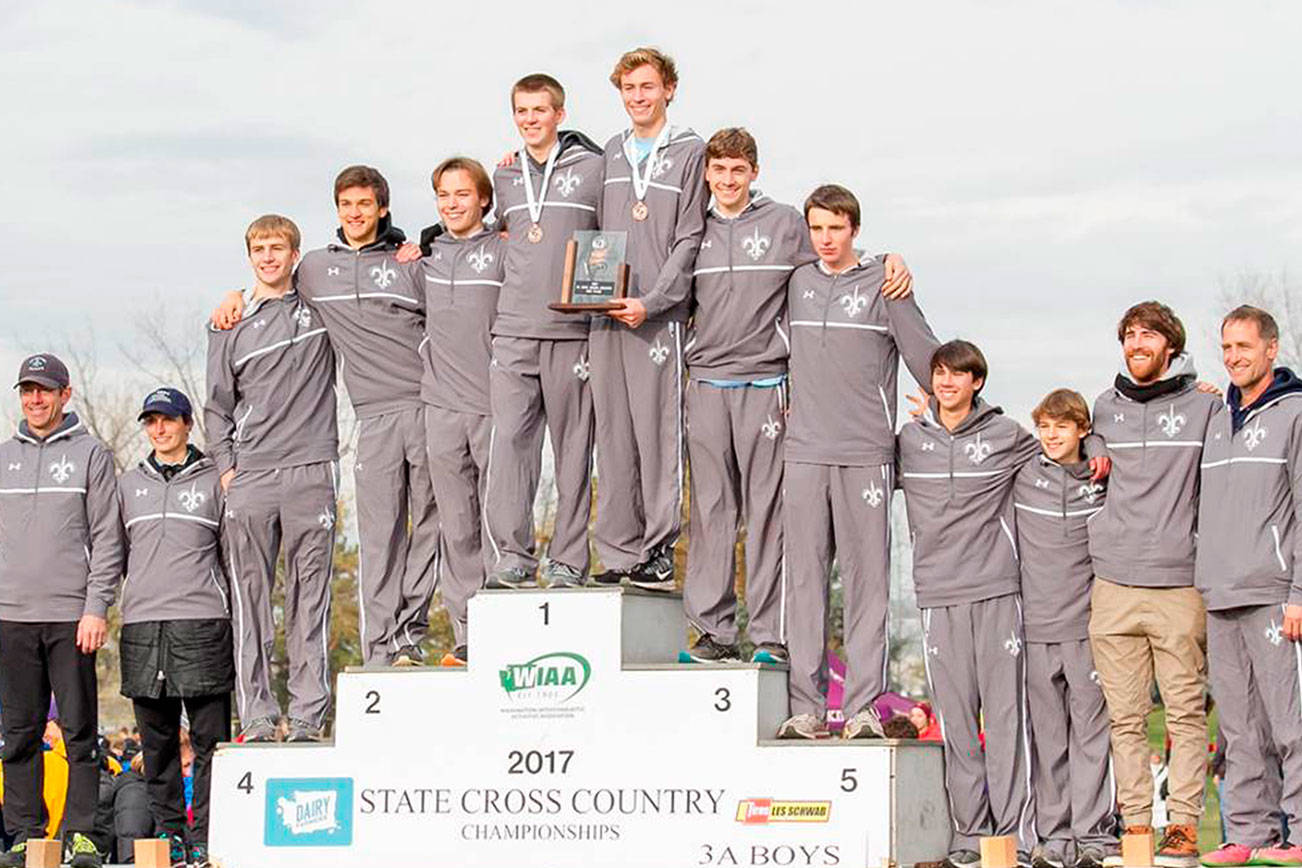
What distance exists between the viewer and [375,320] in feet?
32.1

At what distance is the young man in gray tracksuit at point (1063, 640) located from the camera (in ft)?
28.3

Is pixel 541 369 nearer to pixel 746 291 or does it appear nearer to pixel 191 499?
pixel 746 291

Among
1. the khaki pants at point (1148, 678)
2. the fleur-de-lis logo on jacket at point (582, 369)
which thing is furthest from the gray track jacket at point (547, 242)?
the khaki pants at point (1148, 678)

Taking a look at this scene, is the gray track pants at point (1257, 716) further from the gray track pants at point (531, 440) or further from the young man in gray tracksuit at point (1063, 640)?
the gray track pants at point (531, 440)

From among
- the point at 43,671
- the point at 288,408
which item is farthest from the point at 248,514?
the point at 43,671

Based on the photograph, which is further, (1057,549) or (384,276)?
(384,276)

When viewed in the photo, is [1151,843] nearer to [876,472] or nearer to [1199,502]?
[1199,502]

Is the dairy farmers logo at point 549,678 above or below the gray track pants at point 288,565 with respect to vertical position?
below

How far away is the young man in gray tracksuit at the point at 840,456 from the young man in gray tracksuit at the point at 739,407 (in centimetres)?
Answer: 13

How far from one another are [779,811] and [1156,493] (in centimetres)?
222

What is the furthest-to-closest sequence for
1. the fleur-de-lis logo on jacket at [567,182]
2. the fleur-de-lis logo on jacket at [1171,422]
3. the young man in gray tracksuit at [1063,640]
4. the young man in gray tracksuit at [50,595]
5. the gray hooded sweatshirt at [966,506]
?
the young man in gray tracksuit at [50,595], the fleur-de-lis logo on jacket at [567,182], the gray hooded sweatshirt at [966,506], the young man in gray tracksuit at [1063,640], the fleur-de-lis logo on jacket at [1171,422]

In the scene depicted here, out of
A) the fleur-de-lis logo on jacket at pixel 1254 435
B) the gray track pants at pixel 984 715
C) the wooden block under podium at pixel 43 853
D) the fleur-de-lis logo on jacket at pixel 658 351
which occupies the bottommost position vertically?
the wooden block under podium at pixel 43 853

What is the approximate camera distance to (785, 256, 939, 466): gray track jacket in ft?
29.1

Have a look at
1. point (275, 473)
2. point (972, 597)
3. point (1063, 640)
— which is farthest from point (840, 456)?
point (275, 473)
